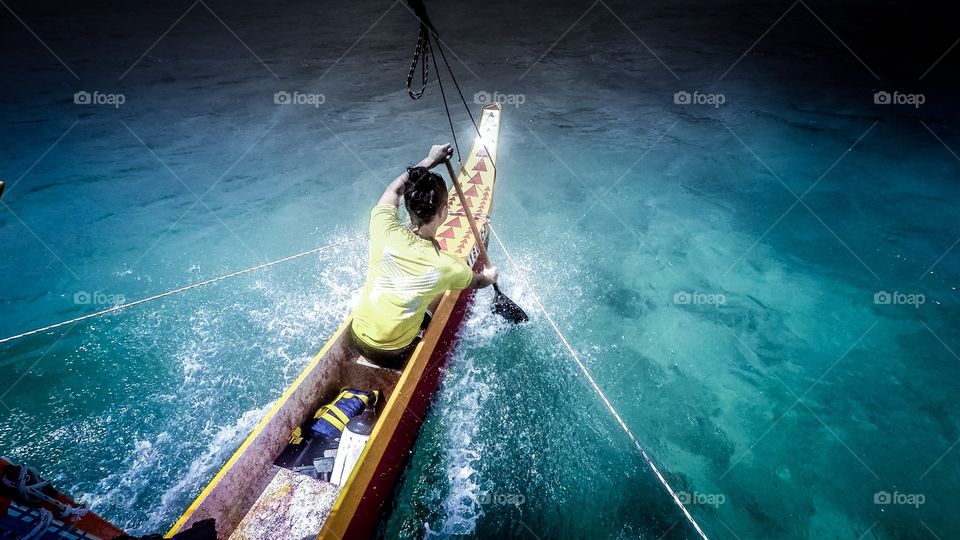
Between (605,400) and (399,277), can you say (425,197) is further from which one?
(605,400)

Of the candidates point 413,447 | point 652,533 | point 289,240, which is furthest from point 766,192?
point 289,240

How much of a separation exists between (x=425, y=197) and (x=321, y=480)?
2055mm

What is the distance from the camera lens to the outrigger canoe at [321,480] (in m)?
2.44

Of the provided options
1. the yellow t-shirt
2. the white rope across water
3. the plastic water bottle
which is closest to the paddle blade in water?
the white rope across water

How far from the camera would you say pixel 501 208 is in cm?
673

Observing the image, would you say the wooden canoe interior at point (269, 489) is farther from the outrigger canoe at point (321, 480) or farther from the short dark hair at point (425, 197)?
the short dark hair at point (425, 197)

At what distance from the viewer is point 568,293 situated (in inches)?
205

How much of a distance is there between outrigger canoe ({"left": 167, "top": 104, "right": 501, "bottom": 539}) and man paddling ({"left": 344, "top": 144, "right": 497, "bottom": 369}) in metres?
0.39

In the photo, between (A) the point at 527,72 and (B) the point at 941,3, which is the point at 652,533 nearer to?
(A) the point at 527,72

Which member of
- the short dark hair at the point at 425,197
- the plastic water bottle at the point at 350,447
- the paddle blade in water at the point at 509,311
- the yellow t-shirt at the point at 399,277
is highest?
the short dark hair at the point at 425,197

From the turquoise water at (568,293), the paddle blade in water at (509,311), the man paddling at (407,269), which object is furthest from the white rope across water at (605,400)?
the man paddling at (407,269)

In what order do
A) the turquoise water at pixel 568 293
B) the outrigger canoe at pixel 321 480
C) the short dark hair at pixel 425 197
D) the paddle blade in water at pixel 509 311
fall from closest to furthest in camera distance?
1. the outrigger canoe at pixel 321 480
2. the short dark hair at pixel 425 197
3. the turquoise water at pixel 568 293
4. the paddle blade in water at pixel 509 311

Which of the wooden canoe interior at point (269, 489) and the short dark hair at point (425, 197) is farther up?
the short dark hair at point (425, 197)

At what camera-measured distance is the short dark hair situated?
8.66 ft
